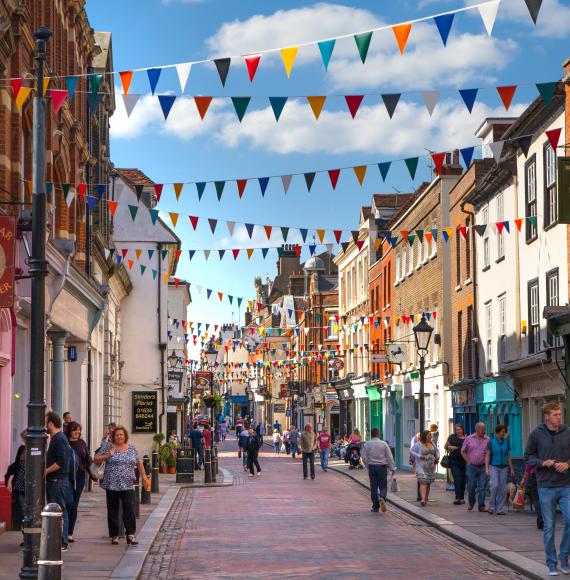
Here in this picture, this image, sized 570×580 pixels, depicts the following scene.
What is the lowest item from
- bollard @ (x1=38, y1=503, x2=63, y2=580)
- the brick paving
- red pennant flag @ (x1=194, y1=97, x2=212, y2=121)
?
the brick paving

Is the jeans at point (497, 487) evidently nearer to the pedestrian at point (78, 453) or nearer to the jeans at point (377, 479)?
the jeans at point (377, 479)

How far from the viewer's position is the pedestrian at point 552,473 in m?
12.7

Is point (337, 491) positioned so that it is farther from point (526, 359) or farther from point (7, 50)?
point (7, 50)

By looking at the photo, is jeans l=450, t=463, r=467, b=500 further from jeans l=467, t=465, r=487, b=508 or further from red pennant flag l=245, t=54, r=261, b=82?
red pennant flag l=245, t=54, r=261, b=82

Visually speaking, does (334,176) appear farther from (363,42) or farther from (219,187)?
(363,42)

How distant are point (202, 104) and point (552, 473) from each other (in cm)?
662

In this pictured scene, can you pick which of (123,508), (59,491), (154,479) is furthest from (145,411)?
(59,491)

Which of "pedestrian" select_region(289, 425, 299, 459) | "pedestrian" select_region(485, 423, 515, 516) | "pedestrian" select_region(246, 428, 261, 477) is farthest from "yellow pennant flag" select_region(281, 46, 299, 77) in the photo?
"pedestrian" select_region(289, 425, 299, 459)

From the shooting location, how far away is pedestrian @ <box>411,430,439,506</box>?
2398 centimetres

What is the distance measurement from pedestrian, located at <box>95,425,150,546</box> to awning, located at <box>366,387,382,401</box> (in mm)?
38474

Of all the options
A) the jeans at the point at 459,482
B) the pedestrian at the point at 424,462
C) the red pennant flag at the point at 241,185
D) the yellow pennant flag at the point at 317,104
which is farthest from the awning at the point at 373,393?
the yellow pennant flag at the point at 317,104

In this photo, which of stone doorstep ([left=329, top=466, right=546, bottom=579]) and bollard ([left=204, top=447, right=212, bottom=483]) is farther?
bollard ([left=204, top=447, right=212, bottom=483])

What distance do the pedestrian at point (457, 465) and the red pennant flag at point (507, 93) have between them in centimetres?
1107

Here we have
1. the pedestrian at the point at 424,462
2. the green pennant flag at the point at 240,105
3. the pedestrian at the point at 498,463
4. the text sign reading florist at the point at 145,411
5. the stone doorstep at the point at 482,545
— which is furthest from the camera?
the text sign reading florist at the point at 145,411
